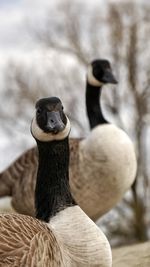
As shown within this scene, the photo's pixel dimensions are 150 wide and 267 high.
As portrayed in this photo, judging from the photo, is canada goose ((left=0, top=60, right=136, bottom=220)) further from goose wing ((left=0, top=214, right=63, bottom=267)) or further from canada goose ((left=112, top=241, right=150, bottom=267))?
goose wing ((left=0, top=214, right=63, bottom=267))

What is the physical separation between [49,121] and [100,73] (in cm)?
509

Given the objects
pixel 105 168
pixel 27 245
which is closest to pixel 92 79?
pixel 105 168

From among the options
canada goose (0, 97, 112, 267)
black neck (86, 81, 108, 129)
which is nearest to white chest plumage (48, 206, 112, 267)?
canada goose (0, 97, 112, 267)

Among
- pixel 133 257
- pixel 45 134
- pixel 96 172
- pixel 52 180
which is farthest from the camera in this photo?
pixel 96 172

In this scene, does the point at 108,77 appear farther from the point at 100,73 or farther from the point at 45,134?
the point at 45,134

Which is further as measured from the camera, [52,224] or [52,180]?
[52,180]

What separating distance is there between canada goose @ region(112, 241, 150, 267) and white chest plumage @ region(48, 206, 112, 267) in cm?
200

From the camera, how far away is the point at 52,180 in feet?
16.2

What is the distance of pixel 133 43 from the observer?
23.8m

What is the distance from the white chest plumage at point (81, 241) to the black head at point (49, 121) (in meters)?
0.58

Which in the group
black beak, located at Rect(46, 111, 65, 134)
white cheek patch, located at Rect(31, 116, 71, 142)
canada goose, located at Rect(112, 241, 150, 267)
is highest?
black beak, located at Rect(46, 111, 65, 134)

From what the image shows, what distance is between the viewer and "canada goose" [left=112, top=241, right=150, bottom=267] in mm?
6508

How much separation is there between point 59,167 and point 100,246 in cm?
79

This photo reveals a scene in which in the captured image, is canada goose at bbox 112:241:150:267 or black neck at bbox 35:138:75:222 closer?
black neck at bbox 35:138:75:222
